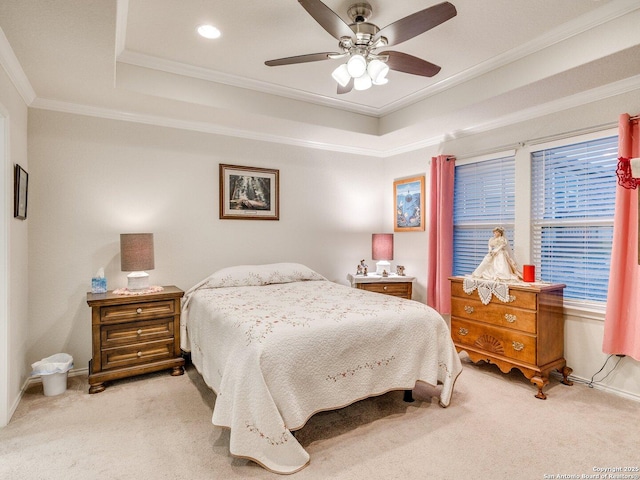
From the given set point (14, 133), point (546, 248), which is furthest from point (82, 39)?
point (546, 248)

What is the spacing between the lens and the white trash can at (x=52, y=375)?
2818 millimetres

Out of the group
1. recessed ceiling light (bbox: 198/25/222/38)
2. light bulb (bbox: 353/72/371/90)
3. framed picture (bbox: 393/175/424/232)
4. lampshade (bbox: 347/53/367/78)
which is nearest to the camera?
lampshade (bbox: 347/53/367/78)

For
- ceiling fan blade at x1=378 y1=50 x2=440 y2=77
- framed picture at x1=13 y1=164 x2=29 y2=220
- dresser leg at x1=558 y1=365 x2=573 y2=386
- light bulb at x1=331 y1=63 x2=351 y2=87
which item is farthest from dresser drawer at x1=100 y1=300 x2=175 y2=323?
dresser leg at x1=558 y1=365 x2=573 y2=386

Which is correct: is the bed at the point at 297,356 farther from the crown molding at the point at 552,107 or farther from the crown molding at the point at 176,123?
the crown molding at the point at 552,107

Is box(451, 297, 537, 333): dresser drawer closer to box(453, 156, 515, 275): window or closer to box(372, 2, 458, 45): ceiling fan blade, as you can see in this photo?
box(453, 156, 515, 275): window

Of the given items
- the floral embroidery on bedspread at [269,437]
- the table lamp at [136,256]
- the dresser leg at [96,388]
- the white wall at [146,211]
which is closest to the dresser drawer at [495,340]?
the white wall at [146,211]

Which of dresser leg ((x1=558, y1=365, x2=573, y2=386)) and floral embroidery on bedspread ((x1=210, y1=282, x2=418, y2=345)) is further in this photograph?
dresser leg ((x1=558, y1=365, x2=573, y2=386))

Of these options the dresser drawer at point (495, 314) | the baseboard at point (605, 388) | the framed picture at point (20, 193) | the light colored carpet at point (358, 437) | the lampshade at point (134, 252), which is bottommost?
the light colored carpet at point (358, 437)

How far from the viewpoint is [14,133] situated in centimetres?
260

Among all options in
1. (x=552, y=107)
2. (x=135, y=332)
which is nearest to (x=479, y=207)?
(x=552, y=107)

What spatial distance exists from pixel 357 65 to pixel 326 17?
329 millimetres

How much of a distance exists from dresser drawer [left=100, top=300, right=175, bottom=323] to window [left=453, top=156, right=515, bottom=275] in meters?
3.13

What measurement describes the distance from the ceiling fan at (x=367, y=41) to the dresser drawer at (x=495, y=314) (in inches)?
79.9

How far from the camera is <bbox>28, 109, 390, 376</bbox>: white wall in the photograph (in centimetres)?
317
